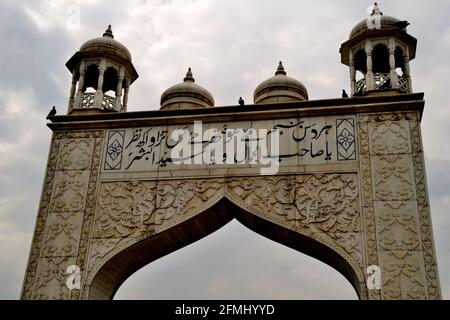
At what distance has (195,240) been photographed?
31.1 ft

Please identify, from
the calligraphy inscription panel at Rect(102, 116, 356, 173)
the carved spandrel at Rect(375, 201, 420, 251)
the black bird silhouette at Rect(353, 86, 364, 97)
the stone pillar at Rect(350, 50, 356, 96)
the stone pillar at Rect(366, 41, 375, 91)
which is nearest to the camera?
the carved spandrel at Rect(375, 201, 420, 251)

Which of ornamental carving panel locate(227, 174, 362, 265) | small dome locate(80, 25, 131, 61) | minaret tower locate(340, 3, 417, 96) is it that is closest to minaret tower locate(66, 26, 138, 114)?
small dome locate(80, 25, 131, 61)

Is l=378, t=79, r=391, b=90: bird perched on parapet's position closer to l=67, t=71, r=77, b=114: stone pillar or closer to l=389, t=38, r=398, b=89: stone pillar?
l=389, t=38, r=398, b=89: stone pillar

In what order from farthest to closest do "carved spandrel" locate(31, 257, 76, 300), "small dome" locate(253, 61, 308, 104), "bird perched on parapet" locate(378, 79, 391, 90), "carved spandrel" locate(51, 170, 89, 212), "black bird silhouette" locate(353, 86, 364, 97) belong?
"small dome" locate(253, 61, 308, 104) < "black bird silhouette" locate(353, 86, 364, 97) < "bird perched on parapet" locate(378, 79, 391, 90) < "carved spandrel" locate(51, 170, 89, 212) < "carved spandrel" locate(31, 257, 76, 300)

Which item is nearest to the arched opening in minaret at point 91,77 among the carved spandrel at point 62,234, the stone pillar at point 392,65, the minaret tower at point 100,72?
the minaret tower at point 100,72

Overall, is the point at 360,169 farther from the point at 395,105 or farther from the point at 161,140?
the point at 161,140

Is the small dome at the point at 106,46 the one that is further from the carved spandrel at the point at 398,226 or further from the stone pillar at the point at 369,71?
the carved spandrel at the point at 398,226

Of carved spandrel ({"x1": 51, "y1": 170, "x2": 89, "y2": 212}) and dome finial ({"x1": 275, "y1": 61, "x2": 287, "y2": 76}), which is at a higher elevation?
dome finial ({"x1": 275, "y1": 61, "x2": 287, "y2": 76})

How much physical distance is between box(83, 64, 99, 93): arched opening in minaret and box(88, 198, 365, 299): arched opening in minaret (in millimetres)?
3348

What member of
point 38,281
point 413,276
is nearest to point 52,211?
point 38,281

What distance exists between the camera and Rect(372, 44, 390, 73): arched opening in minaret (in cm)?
1001

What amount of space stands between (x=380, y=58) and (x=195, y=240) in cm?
469

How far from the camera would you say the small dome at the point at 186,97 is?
10.6 m

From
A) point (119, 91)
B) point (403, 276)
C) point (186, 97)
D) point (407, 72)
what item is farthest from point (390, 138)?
point (119, 91)
